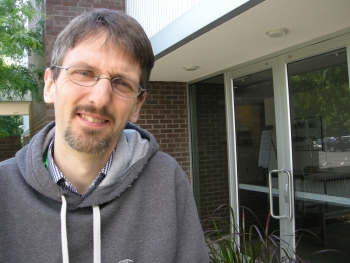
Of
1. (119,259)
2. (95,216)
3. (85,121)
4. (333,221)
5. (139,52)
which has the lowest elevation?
(333,221)

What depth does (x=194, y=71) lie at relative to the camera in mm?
Answer: 5285

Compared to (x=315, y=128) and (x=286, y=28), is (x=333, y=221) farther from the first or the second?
(x=286, y=28)

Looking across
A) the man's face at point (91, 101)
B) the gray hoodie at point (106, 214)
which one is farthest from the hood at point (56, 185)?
the man's face at point (91, 101)

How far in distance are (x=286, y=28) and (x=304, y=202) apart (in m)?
1.96

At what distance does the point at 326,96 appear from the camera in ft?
11.9

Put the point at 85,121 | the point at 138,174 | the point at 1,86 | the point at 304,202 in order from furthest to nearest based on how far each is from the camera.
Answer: the point at 1,86 < the point at 304,202 < the point at 138,174 < the point at 85,121

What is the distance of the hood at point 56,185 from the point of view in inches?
48.8

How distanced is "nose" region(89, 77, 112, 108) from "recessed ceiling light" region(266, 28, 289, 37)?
2514 mm

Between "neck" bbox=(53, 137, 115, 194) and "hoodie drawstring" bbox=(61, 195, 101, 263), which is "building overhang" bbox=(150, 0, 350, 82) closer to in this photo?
"neck" bbox=(53, 137, 115, 194)

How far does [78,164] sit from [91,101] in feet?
0.88

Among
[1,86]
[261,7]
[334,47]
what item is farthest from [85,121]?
[1,86]

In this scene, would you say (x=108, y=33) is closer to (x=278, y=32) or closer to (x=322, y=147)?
(x=278, y=32)

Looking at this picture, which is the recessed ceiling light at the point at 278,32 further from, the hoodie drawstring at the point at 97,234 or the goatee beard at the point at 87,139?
the hoodie drawstring at the point at 97,234

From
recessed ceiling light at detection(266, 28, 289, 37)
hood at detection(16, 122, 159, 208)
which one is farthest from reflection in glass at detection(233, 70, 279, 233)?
hood at detection(16, 122, 159, 208)
